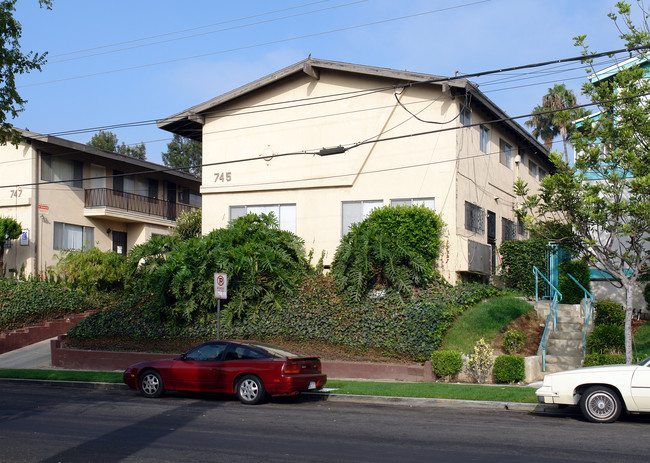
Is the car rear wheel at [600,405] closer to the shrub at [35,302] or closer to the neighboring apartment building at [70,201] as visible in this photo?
the neighboring apartment building at [70,201]

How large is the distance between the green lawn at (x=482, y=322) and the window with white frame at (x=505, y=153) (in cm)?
931

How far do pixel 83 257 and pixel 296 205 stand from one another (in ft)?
33.5

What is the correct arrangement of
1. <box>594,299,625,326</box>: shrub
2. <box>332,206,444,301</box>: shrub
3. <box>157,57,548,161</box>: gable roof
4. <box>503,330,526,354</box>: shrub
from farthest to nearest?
1. <box>157,57,548,161</box>: gable roof
2. <box>332,206,444,301</box>: shrub
3. <box>594,299,625,326</box>: shrub
4. <box>503,330,526,354</box>: shrub

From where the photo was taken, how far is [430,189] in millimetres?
22891

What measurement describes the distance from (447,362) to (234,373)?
578 cm

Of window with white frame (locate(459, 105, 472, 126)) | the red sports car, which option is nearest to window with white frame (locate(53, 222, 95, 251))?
the red sports car

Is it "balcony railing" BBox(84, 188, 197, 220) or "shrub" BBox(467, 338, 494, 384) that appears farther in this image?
"balcony railing" BBox(84, 188, 197, 220)

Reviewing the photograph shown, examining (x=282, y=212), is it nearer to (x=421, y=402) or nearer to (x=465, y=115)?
(x=465, y=115)

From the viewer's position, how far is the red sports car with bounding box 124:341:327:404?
13977 mm

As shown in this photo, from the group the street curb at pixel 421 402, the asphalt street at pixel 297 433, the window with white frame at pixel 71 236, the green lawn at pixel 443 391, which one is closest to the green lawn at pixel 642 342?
the green lawn at pixel 443 391

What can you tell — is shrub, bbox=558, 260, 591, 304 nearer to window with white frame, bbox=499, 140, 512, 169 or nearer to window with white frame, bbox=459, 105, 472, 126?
window with white frame, bbox=459, 105, 472, 126

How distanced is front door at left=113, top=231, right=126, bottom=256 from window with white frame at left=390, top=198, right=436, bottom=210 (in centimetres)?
1798

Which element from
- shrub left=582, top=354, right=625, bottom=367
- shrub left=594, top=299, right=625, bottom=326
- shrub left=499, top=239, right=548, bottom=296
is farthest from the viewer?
shrub left=499, top=239, right=548, bottom=296

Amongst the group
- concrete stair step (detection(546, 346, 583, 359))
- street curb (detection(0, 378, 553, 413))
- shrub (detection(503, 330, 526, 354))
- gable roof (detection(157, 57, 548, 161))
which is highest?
gable roof (detection(157, 57, 548, 161))
